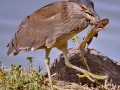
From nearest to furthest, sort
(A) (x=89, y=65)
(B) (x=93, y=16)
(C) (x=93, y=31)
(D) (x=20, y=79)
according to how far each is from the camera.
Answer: (D) (x=20, y=79), (B) (x=93, y=16), (C) (x=93, y=31), (A) (x=89, y=65)

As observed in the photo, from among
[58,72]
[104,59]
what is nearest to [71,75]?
[58,72]

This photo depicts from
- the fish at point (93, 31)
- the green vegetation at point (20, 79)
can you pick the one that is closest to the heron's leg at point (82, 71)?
the fish at point (93, 31)

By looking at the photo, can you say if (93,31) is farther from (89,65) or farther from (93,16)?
(89,65)

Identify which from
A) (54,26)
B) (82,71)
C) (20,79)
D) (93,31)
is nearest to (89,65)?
(82,71)

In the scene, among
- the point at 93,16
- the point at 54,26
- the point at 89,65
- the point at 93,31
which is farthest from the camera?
the point at 89,65

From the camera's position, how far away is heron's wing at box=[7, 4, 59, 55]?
4.24 metres

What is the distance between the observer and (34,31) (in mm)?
4344

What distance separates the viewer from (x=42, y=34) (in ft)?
14.0

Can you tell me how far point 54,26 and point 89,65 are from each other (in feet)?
1.93

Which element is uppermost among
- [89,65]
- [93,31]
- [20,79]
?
[93,31]

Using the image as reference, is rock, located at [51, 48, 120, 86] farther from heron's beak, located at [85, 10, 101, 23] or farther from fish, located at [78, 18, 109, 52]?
heron's beak, located at [85, 10, 101, 23]

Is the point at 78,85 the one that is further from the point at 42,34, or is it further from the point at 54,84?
the point at 42,34

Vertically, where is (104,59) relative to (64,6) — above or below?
below

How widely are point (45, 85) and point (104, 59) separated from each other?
2.69ft
